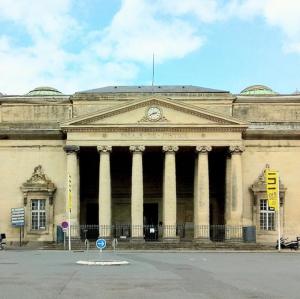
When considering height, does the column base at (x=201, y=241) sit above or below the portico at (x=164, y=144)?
below

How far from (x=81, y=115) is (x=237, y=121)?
13.0 meters

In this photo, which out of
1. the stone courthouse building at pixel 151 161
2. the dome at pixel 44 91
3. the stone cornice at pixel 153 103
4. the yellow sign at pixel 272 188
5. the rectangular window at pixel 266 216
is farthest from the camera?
the dome at pixel 44 91

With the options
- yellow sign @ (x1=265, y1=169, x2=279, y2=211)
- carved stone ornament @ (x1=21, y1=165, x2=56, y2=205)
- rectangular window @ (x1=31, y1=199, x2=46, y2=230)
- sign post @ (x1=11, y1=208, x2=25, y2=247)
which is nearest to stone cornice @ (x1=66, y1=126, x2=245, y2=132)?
carved stone ornament @ (x1=21, y1=165, x2=56, y2=205)

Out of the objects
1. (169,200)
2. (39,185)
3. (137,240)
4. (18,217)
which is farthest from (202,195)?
(18,217)

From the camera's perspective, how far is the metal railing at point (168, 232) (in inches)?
2092

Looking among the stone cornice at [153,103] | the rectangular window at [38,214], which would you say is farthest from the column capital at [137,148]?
the rectangular window at [38,214]

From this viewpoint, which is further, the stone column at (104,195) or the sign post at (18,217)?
the sign post at (18,217)

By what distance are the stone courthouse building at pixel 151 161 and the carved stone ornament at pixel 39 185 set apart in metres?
0.09

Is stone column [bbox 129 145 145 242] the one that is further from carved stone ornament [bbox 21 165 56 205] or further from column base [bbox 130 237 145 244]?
carved stone ornament [bbox 21 165 56 205]

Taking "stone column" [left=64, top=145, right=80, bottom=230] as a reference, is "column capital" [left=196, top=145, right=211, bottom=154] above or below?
above

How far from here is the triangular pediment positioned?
5419 centimetres

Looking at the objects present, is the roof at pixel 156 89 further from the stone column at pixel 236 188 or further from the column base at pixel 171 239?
the column base at pixel 171 239

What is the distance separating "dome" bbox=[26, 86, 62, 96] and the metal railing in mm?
16655

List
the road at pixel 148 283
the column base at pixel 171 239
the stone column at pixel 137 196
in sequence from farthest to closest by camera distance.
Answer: the stone column at pixel 137 196, the column base at pixel 171 239, the road at pixel 148 283
